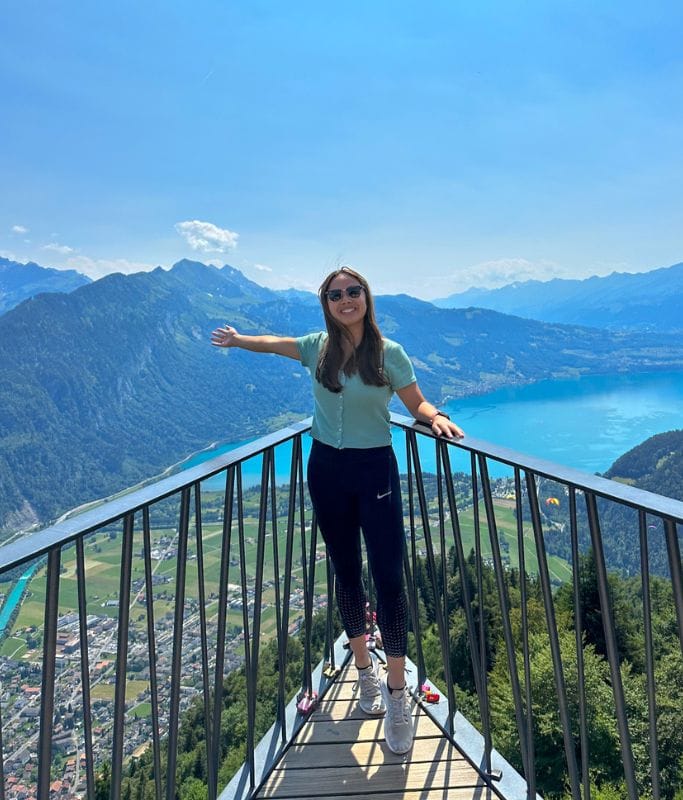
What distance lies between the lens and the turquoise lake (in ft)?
305

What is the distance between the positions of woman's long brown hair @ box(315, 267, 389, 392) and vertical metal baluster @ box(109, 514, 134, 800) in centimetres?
101

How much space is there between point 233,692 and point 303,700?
26721mm

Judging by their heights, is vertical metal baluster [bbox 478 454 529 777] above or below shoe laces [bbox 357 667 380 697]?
above

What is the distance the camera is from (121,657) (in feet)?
5.14

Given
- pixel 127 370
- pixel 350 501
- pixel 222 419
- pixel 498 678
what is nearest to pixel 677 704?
pixel 498 678

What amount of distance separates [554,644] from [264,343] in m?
1.78

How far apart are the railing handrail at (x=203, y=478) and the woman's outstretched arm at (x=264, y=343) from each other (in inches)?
19.3

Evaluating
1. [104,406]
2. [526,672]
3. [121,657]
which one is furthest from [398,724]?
[104,406]

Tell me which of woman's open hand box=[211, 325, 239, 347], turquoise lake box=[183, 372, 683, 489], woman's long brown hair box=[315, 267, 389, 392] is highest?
woman's open hand box=[211, 325, 239, 347]

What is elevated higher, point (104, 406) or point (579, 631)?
point (579, 631)

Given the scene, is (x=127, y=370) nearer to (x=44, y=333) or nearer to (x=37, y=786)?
(x=44, y=333)

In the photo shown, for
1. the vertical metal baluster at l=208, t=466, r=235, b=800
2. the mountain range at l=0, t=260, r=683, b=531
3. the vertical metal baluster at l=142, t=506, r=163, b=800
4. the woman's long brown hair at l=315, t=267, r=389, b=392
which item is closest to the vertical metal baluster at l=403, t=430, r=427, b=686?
the woman's long brown hair at l=315, t=267, r=389, b=392

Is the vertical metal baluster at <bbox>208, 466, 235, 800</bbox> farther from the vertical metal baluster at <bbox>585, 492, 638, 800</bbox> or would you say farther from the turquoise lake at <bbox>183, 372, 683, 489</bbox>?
the turquoise lake at <bbox>183, 372, 683, 489</bbox>

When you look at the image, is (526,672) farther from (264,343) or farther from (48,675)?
(264,343)
